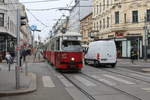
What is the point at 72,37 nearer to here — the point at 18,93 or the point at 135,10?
the point at 18,93

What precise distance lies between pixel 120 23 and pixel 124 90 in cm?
3643

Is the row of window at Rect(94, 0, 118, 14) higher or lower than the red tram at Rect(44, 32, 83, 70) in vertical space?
higher

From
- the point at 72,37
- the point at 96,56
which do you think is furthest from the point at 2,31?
the point at 72,37

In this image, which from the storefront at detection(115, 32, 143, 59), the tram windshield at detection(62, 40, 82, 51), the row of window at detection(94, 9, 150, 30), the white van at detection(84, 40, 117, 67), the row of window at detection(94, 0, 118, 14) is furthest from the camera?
the row of window at detection(94, 0, 118, 14)

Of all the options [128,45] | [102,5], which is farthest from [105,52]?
[102,5]

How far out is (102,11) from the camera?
5991 cm

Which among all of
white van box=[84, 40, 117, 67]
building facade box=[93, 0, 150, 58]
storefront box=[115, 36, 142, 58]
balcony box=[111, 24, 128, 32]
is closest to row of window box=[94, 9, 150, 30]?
building facade box=[93, 0, 150, 58]

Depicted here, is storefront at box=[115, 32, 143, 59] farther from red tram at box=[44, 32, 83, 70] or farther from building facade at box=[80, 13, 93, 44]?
red tram at box=[44, 32, 83, 70]

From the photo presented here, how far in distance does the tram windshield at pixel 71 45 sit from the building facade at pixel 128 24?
22.1 m

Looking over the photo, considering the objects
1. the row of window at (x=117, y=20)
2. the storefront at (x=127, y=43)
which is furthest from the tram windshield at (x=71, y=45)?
the storefront at (x=127, y=43)

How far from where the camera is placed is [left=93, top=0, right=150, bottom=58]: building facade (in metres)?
46.6

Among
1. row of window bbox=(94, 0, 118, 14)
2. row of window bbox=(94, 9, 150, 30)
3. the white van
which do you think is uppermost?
row of window bbox=(94, 0, 118, 14)

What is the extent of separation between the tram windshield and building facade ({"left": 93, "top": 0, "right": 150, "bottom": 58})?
22135 mm

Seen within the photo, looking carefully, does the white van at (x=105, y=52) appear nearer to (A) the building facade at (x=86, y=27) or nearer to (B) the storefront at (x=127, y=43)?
(B) the storefront at (x=127, y=43)
